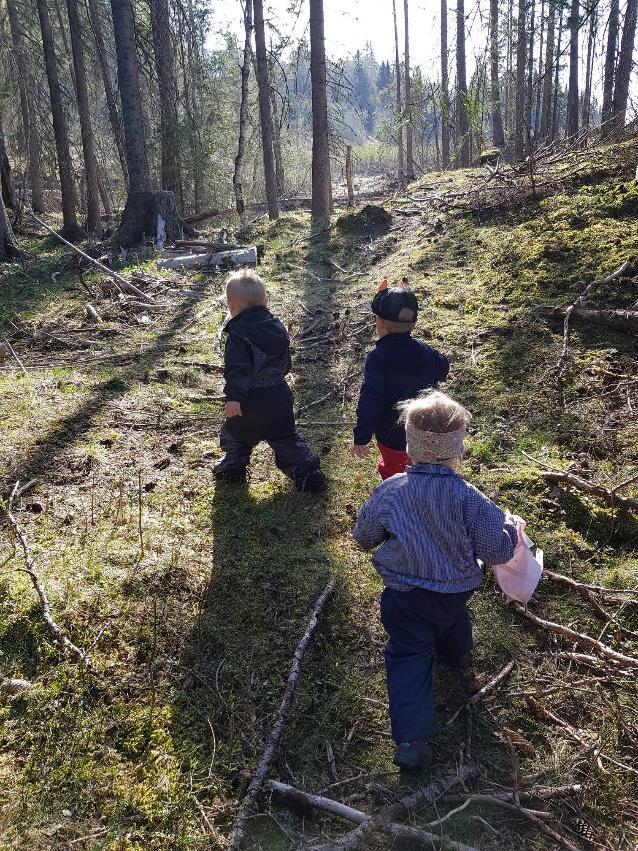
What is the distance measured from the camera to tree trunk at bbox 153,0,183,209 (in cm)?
1474

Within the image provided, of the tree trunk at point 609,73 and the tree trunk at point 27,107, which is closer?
the tree trunk at point 609,73

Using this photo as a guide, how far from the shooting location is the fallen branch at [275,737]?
217 centimetres

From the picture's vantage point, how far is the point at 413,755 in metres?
2.37

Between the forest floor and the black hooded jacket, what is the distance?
2.76 ft

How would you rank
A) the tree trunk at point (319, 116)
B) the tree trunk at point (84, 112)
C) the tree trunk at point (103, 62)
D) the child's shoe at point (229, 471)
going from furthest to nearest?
the tree trunk at point (103, 62) → the tree trunk at point (84, 112) → the tree trunk at point (319, 116) → the child's shoe at point (229, 471)

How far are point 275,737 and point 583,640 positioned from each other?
5.07 feet

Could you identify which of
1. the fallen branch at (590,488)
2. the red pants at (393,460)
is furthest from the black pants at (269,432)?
the fallen branch at (590,488)

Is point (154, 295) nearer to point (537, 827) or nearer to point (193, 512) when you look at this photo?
point (193, 512)

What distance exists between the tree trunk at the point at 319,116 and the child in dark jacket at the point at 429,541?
1376cm

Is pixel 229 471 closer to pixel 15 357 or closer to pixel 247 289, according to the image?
pixel 247 289

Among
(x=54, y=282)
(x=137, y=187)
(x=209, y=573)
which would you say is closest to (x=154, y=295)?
(x=54, y=282)

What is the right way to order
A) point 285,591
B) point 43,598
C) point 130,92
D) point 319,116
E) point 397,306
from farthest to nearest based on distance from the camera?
point 319,116
point 130,92
point 397,306
point 285,591
point 43,598

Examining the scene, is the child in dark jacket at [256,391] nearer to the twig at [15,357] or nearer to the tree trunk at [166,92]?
the twig at [15,357]

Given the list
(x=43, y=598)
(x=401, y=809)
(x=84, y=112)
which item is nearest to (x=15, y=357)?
(x=43, y=598)
